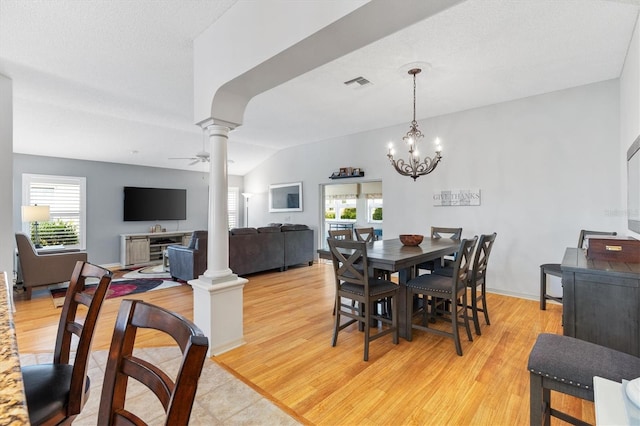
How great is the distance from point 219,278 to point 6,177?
2.89 metres

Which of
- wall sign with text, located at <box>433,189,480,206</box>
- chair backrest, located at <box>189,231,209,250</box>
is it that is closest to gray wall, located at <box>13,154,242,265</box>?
chair backrest, located at <box>189,231,209,250</box>

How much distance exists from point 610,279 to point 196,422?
2483 mm

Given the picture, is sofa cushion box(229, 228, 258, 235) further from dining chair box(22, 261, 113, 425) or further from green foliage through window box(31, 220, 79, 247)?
dining chair box(22, 261, 113, 425)

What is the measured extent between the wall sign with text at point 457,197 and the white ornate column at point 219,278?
3.44 m

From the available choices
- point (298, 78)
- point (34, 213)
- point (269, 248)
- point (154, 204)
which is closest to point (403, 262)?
point (298, 78)

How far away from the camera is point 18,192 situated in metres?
5.62

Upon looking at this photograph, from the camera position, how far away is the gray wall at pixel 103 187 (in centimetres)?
586

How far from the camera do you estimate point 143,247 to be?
678 centimetres

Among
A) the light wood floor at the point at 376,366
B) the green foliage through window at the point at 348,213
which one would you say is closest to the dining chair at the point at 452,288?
the light wood floor at the point at 376,366

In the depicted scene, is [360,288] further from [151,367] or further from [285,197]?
[285,197]

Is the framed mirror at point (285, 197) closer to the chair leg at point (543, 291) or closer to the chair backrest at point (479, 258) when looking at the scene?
Result: the chair backrest at point (479, 258)

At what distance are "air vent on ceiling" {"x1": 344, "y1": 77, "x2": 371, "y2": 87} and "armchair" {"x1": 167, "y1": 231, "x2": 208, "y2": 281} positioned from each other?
10.3ft

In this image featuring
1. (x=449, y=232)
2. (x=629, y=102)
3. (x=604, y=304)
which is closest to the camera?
(x=604, y=304)

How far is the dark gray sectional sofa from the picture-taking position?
528 centimetres
